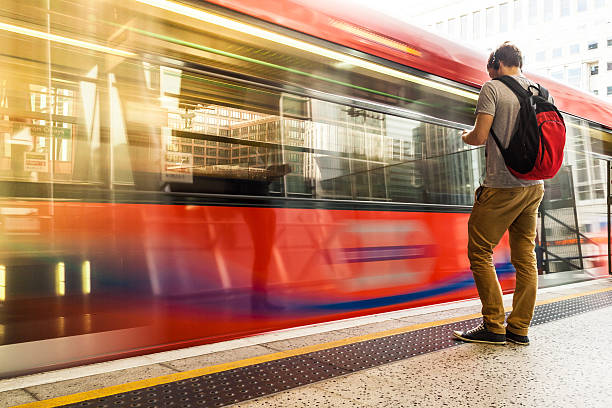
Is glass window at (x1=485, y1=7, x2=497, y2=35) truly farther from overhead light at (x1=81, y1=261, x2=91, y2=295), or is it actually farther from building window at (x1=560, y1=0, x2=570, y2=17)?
overhead light at (x1=81, y1=261, x2=91, y2=295)

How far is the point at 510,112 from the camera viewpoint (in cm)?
302

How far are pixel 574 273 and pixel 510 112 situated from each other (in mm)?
4583

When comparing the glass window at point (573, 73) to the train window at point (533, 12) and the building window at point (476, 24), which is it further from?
the building window at point (476, 24)

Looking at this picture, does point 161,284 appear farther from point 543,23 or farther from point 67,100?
point 543,23

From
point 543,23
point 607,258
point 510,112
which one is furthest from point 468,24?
point 510,112

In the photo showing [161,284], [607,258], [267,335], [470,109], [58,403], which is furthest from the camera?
[607,258]

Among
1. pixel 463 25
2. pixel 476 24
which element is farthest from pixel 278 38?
pixel 463 25

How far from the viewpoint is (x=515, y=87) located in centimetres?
304

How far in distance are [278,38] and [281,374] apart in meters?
2.22

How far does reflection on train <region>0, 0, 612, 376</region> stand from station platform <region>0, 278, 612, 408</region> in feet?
0.82

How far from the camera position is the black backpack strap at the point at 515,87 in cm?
302

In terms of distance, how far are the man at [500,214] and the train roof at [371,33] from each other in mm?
1171

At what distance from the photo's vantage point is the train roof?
337 centimetres

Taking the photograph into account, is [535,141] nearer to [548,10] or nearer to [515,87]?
[515,87]
